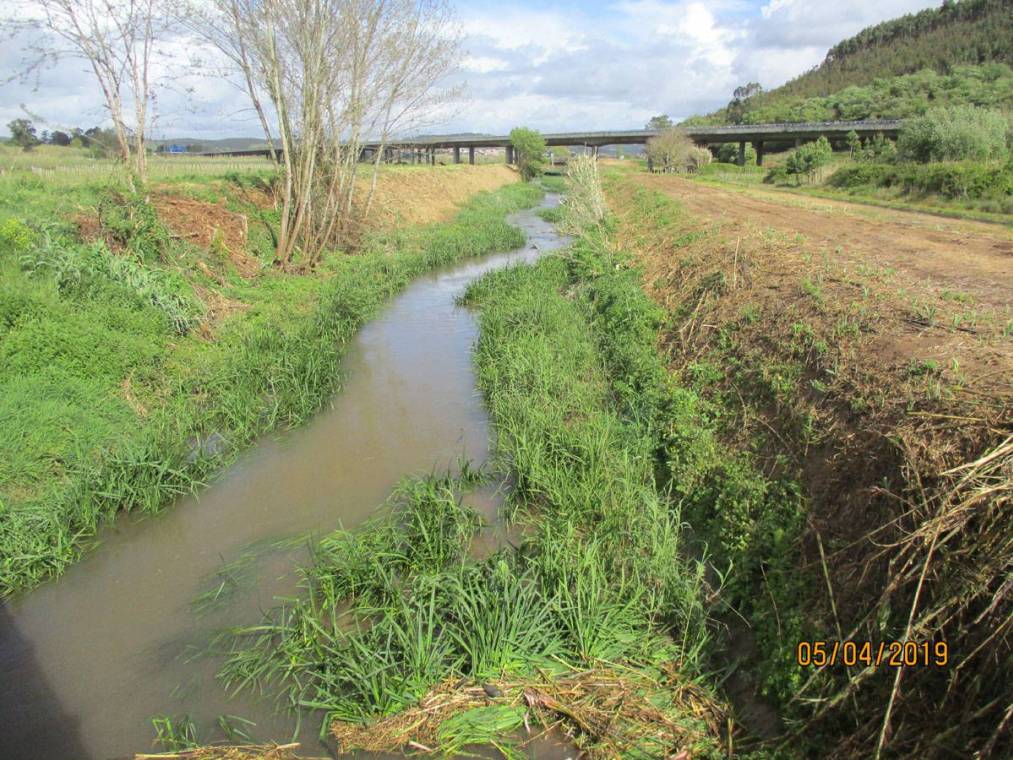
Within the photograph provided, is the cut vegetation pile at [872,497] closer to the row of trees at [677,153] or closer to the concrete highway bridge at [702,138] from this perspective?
the concrete highway bridge at [702,138]

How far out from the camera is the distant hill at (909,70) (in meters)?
67.1

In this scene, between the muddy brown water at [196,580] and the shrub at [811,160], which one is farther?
the shrub at [811,160]

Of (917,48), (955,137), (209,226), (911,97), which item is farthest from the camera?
(917,48)

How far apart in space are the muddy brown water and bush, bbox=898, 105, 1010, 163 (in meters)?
29.1

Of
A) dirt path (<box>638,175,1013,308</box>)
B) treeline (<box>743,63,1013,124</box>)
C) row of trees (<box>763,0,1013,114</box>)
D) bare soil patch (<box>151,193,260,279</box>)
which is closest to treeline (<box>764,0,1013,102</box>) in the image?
row of trees (<box>763,0,1013,114</box>)

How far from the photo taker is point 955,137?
92.6 ft

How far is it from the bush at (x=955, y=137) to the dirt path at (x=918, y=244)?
12220 mm

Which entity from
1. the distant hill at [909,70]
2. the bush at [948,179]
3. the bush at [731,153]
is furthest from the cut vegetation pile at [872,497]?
the bush at [731,153]

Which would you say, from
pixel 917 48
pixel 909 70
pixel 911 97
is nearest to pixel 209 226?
pixel 911 97

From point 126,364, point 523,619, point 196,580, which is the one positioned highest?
point 126,364

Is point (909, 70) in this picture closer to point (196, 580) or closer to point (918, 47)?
point (918, 47)

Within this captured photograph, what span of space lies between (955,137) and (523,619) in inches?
1306

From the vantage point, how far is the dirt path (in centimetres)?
783

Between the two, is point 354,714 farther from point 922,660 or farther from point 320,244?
point 320,244
